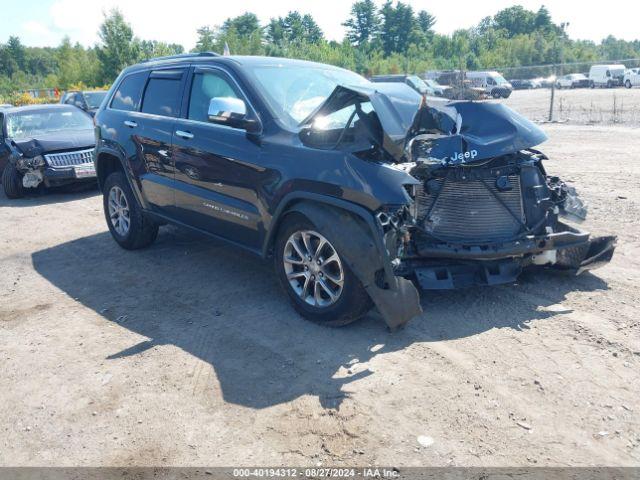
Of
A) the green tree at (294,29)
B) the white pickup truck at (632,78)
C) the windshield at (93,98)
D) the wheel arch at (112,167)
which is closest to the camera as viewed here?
the wheel arch at (112,167)

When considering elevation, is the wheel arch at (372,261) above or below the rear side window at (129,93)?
below

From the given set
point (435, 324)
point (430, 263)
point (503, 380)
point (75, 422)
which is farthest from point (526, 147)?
point (75, 422)

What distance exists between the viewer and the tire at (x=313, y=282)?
13.5 feet

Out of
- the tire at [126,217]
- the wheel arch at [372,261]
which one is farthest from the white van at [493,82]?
the wheel arch at [372,261]

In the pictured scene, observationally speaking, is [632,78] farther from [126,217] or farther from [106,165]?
[126,217]

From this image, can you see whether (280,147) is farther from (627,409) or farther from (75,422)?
(627,409)

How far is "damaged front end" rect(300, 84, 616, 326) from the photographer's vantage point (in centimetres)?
427

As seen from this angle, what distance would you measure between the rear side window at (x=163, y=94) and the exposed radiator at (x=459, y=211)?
264 centimetres

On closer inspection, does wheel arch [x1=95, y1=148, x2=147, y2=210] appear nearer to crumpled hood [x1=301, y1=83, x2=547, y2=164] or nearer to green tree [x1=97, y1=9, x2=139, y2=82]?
crumpled hood [x1=301, y1=83, x2=547, y2=164]

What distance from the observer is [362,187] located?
3922mm

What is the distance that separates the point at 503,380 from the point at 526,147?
190 cm

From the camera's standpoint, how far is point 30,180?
1030 centimetres

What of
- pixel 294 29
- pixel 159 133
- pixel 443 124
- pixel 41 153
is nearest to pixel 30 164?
pixel 41 153

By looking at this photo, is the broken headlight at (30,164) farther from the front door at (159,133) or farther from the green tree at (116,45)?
the green tree at (116,45)
